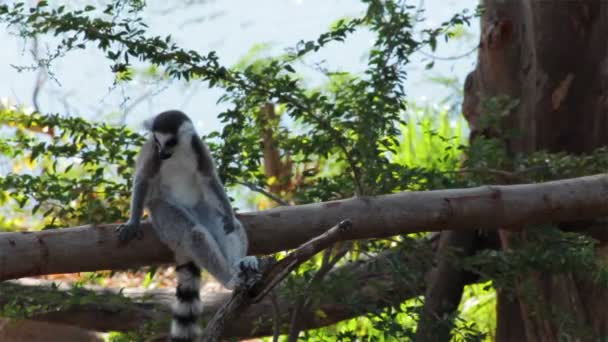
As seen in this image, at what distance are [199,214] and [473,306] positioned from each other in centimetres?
376

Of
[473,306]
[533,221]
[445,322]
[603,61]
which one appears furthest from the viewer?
[473,306]

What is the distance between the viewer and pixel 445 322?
550 cm

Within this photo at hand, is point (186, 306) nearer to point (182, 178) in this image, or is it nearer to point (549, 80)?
point (182, 178)

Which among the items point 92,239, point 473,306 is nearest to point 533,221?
point 92,239

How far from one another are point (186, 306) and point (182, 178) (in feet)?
2.71

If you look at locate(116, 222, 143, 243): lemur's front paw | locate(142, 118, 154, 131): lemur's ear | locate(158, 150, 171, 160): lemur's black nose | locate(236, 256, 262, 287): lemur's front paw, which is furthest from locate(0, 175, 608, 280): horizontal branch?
locate(142, 118, 154, 131): lemur's ear

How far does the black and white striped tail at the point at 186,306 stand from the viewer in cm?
483

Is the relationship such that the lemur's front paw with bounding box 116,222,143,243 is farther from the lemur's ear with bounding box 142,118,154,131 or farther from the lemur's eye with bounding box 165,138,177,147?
the lemur's ear with bounding box 142,118,154,131

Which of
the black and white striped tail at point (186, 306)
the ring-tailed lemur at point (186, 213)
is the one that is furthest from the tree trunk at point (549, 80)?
the black and white striped tail at point (186, 306)

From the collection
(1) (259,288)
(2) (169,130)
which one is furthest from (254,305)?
(1) (259,288)

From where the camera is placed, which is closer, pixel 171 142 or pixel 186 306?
pixel 186 306

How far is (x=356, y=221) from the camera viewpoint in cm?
473

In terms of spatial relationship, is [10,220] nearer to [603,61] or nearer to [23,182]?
[23,182]

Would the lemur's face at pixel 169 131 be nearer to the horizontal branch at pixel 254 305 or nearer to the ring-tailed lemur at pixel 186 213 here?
the ring-tailed lemur at pixel 186 213
